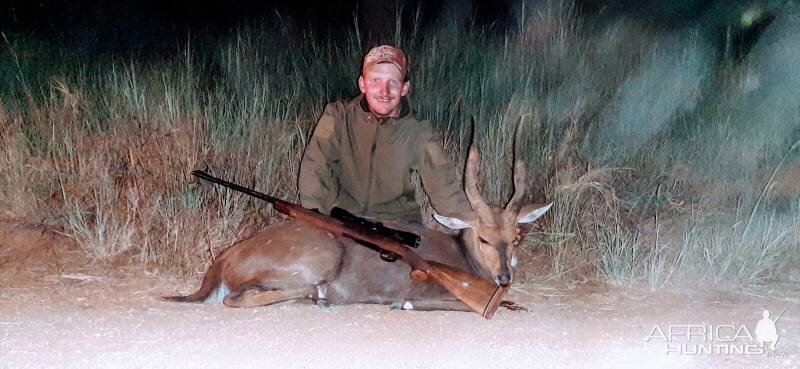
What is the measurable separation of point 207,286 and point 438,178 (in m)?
1.82

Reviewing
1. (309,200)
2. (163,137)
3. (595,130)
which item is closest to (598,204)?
(595,130)

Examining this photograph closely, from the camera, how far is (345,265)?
570 centimetres

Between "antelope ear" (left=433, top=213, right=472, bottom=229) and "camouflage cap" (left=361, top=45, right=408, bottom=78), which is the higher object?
"camouflage cap" (left=361, top=45, right=408, bottom=78)

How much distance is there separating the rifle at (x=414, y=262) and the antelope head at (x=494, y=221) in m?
0.27

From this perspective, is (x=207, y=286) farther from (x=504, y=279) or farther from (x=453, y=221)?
(x=504, y=279)

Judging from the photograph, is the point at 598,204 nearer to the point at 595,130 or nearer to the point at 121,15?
the point at 595,130

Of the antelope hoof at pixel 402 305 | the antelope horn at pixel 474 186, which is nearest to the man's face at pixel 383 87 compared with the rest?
the antelope horn at pixel 474 186

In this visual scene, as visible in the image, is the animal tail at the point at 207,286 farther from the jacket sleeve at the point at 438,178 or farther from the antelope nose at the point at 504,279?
the antelope nose at the point at 504,279

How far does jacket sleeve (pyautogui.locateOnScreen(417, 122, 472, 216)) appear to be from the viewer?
623 cm

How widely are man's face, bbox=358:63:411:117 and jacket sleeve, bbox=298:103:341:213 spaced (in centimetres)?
30

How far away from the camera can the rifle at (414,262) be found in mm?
5285

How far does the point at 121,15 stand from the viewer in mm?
16594

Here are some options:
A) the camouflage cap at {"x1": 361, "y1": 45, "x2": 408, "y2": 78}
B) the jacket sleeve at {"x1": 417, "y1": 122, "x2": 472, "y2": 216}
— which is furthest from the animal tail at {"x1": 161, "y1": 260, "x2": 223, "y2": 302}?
the camouflage cap at {"x1": 361, "y1": 45, "x2": 408, "y2": 78}

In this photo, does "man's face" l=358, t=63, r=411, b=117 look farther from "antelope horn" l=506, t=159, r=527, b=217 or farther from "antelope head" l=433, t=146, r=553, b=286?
"antelope horn" l=506, t=159, r=527, b=217
